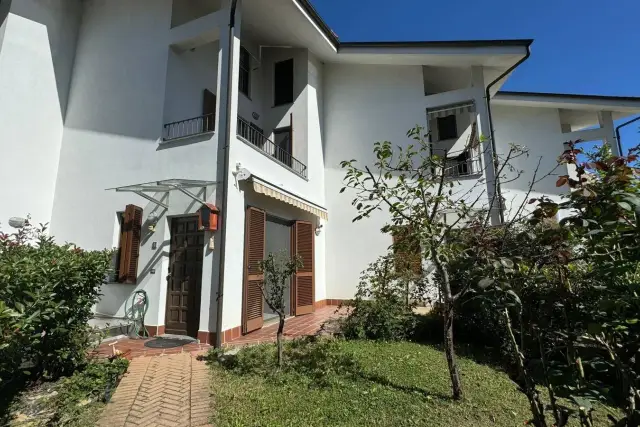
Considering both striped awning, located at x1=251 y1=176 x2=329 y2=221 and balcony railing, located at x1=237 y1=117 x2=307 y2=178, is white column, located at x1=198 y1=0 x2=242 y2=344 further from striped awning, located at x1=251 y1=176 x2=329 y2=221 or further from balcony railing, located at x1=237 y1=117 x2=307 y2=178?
balcony railing, located at x1=237 y1=117 x2=307 y2=178

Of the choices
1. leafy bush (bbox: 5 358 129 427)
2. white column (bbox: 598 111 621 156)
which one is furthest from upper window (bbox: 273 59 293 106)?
white column (bbox: 598 111 621 156)

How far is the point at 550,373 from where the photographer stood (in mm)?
2713

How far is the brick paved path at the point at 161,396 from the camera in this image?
549cm

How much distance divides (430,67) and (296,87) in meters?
7.79

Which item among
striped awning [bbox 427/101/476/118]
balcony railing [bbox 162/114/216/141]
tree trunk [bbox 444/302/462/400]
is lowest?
tree trunk [bbox 444/302/462/400]

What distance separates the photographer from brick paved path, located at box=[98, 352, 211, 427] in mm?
5492

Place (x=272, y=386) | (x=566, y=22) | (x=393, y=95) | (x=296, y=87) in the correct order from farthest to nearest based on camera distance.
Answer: (x=393, y=95), (x=296, y=87), (x=566, y=22), (x=272, y=386)

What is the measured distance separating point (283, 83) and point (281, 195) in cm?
825

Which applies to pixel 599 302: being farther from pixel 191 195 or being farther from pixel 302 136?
pixel 302 136

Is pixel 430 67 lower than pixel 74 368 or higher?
higher

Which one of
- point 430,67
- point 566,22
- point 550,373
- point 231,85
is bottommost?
point 550,373

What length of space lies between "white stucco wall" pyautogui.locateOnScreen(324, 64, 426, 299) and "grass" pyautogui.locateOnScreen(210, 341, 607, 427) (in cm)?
860

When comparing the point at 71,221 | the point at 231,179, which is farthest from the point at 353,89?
the point at 71,221

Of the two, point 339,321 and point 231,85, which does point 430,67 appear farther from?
point 339,321
